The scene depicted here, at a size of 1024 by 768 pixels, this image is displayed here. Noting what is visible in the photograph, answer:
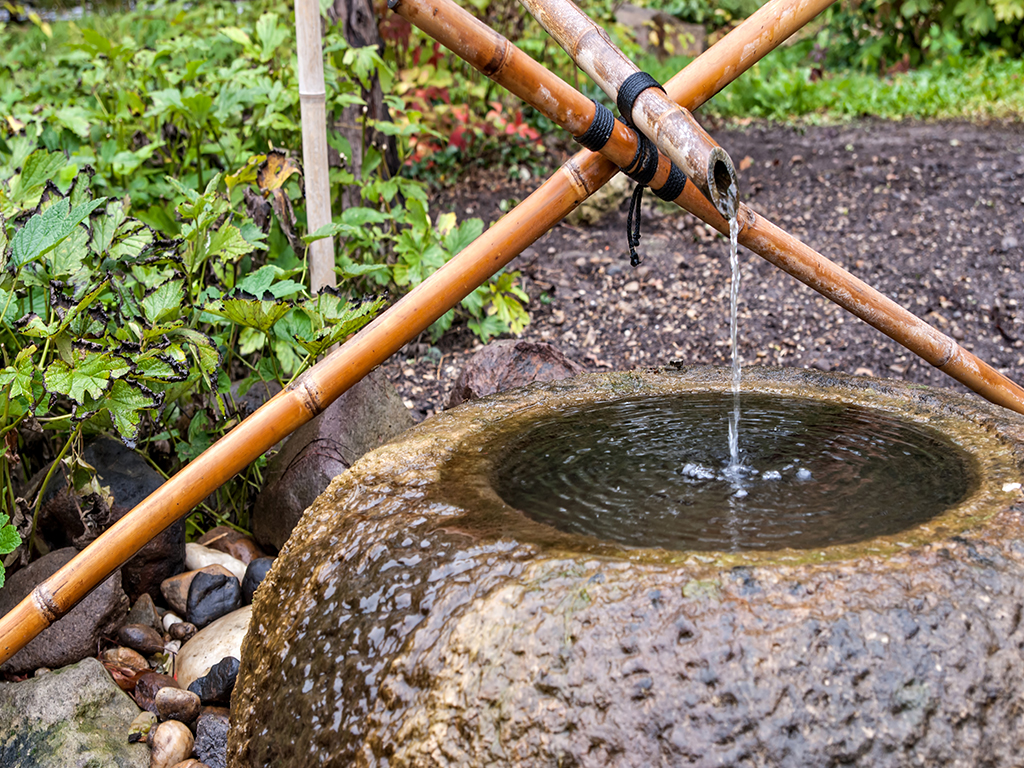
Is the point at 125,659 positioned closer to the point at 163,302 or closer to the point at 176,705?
the point at 176,705

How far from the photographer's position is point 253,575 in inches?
94.7

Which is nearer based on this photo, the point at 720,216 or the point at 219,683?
the point at 219,683

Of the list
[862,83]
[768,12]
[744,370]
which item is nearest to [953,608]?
[744,370]

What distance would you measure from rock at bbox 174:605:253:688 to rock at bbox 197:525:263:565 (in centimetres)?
36

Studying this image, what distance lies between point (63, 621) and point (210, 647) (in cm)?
38

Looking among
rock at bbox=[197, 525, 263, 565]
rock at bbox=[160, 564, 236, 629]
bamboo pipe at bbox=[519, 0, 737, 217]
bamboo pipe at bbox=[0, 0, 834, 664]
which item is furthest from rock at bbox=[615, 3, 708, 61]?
rock at bbox=[160, 564, 236, 629]

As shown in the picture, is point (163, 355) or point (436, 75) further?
point (436, 75)

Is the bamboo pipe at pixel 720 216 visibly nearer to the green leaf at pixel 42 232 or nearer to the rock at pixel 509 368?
the rock at pixel 509 368

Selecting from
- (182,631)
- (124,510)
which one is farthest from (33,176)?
(182,631)

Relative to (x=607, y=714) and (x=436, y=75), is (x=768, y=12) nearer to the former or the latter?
(x=607, y=714)

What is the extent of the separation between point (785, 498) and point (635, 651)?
597 millimetres

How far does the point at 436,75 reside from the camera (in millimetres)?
5047

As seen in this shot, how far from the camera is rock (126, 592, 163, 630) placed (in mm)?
2369

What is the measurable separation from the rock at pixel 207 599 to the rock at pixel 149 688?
0.84ft
